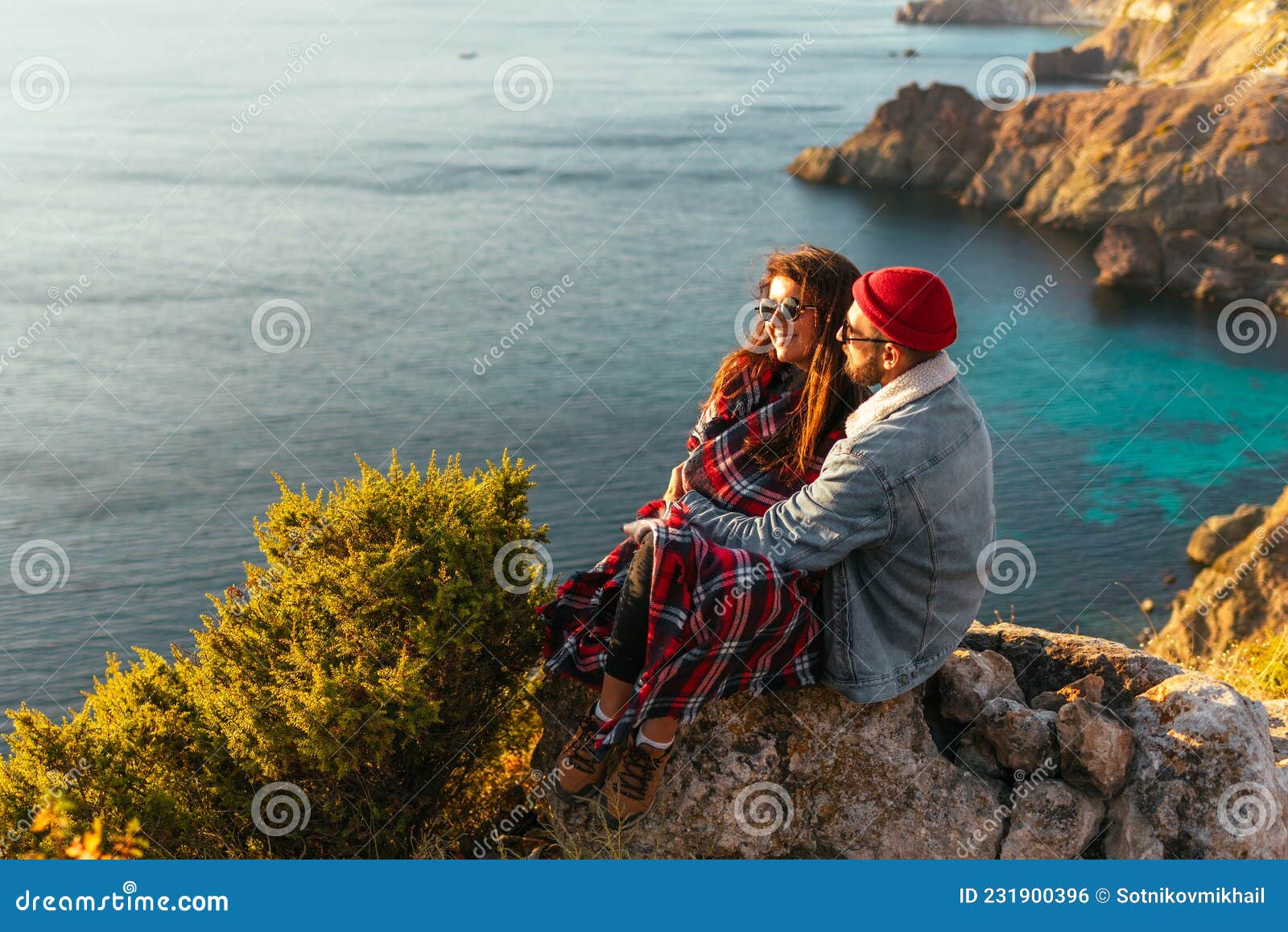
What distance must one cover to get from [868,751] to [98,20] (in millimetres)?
109312

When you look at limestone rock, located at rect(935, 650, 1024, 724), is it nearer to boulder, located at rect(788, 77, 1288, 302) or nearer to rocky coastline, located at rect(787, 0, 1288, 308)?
boulder, located at rect(788, 77, 1288, 302)

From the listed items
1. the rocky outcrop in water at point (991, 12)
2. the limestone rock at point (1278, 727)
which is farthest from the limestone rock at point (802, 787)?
the rocky outcrop in water at point (991, 12)

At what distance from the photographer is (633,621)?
5031 mm

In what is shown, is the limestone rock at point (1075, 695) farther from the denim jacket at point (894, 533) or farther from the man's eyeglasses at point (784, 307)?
the man's eyeglasses at point (784, 307)

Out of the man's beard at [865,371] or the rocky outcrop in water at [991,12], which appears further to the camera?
the rocky outcrop in water at [991,12]

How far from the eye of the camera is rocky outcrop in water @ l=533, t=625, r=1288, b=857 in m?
5.31

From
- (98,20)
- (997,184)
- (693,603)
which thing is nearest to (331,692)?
(693,603)

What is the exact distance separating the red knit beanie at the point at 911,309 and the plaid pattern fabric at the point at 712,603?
70 centimetres

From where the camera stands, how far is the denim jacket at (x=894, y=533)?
16.2 feet

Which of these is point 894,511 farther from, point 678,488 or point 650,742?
point 650,742

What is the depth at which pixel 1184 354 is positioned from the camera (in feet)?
130

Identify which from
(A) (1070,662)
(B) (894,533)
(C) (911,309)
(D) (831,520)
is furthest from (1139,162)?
(D) (831,520)

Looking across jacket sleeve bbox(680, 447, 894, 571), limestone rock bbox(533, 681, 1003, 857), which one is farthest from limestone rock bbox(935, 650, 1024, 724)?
jacket sleeve bbox(680, 447, 894, 571)

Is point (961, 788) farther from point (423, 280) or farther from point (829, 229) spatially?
point (829, 229)
